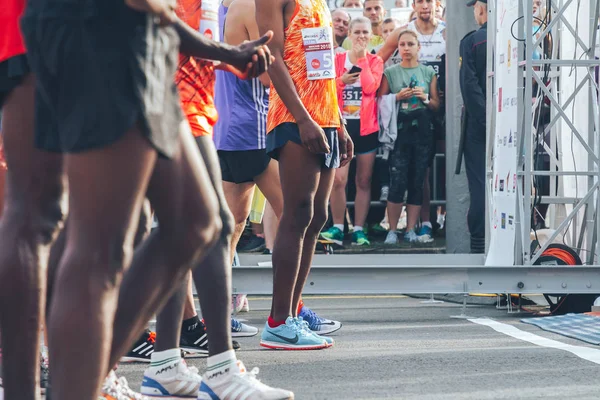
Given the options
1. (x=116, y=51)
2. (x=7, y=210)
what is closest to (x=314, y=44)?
(x=7, y=210)

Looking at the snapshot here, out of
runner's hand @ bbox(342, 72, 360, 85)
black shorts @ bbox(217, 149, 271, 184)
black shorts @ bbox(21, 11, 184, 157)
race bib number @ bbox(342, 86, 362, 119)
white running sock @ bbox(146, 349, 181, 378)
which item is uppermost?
runner's hand @ bbox(342, 72, 360, 85)

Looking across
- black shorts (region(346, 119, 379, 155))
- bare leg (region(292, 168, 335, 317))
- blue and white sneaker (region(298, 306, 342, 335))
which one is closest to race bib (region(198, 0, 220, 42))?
bare leg (region(292, 168, 335, 317))

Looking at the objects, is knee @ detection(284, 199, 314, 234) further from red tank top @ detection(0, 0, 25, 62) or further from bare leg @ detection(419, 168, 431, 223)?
bare leg @ detection(419, 168, 431, 223)

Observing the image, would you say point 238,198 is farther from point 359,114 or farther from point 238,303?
point 359,114

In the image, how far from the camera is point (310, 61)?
5.01m

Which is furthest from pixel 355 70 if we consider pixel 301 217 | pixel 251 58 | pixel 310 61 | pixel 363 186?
pixel 251 58

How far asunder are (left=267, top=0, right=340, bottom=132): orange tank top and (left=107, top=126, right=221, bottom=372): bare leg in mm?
2336

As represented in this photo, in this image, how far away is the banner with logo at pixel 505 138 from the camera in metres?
7.14

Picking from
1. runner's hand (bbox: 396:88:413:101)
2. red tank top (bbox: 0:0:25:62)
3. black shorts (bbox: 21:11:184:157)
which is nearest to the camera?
black shorts (bbox: 21:11:184:157)

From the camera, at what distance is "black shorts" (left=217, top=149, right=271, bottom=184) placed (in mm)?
5867

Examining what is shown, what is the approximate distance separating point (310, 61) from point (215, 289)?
1701 mm

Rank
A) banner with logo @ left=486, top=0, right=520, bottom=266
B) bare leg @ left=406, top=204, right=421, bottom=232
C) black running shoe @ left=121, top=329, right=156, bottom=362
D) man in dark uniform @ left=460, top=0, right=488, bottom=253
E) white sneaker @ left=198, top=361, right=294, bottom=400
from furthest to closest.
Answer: bare leg @ left=406, top=204, right=421, bottom=232 → man in dark uniform @ left=460, top=0, right=488, bottom=253 → banner with logo @ left=486, top=0, right=520, bottom=266 → black running shoe @ left=121, top=329, right=156, bottom=362 → white sneaker @ left=198, top=361, right=294, bottom=400

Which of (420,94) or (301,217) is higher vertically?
(420,94)

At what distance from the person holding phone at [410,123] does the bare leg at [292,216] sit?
5.14 meters
